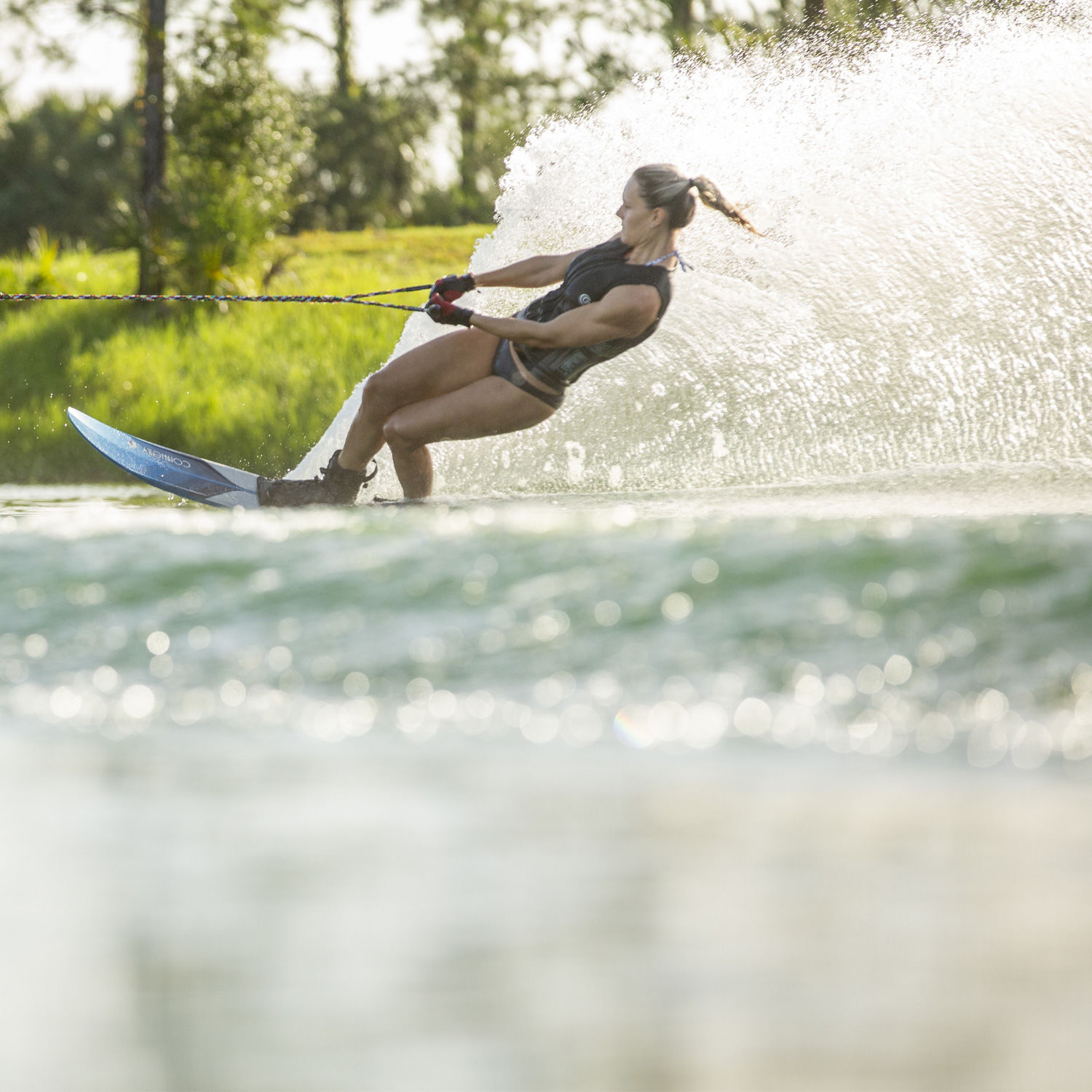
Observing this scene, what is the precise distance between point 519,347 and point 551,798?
3725 millimetres

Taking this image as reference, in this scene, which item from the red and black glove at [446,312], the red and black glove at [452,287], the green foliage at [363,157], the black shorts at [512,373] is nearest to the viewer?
the red and black glove at [446,312]

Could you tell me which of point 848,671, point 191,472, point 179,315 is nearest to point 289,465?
point 179,315

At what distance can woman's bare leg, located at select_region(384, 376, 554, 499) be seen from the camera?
19.5ft

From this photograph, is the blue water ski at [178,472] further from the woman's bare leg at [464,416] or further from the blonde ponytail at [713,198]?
the blonde ponytail at [713,198]

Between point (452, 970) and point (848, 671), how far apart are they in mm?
1292

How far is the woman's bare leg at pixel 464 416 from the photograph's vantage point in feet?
19.5

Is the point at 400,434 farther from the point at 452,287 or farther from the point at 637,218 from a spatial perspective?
the point at 637,218

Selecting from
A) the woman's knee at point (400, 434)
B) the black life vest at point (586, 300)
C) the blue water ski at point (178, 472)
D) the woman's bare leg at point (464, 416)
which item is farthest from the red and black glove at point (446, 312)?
the blue water ski at point (178, 472)

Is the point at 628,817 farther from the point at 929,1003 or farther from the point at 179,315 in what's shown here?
the point at 179,315

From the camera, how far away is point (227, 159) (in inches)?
579

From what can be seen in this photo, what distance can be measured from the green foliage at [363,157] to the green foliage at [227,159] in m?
8.78

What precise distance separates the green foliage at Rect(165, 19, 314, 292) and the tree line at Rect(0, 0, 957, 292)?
0.05 ft

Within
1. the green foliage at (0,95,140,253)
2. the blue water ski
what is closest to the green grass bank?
the blue water ski

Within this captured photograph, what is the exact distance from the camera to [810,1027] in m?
1.58
